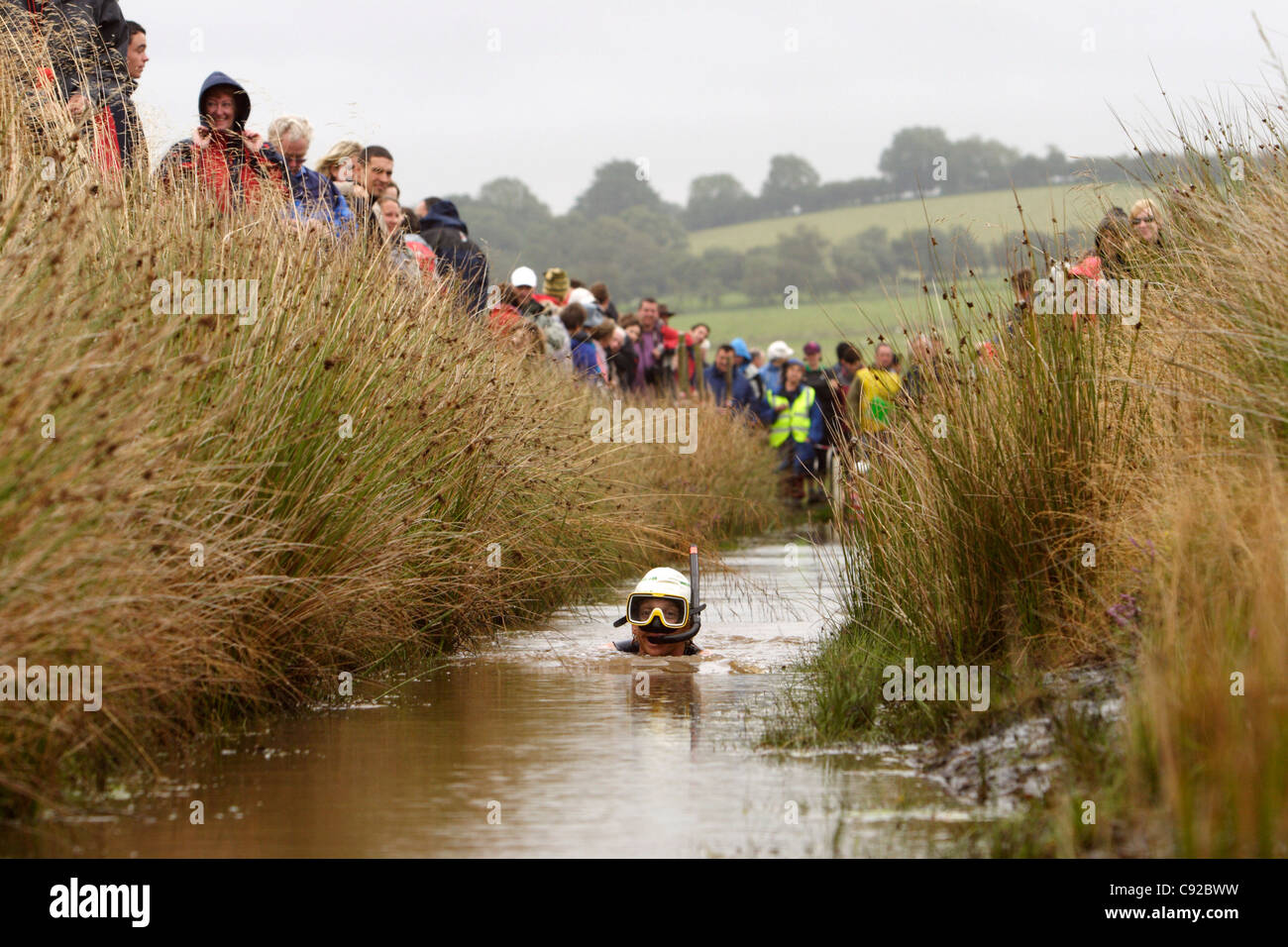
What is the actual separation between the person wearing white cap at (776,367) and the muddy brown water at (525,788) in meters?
18.3

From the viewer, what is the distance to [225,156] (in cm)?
1024

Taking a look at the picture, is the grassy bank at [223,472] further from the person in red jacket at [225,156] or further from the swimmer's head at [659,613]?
the swimmer's head at [659,613]

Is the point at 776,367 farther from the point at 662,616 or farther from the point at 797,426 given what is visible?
the point at 662,616

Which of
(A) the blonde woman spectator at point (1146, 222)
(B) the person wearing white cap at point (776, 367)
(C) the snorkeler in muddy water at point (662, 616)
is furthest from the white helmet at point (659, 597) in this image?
(B) the person wearing white cap at point (776, 367)

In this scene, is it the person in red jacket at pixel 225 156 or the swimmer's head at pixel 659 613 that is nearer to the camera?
the person in red jacket at pixel 225 156

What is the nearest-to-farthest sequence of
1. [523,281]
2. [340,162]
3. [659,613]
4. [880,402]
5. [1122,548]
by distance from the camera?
[1122,548]
[880,402]
[659,613]
[340,162]
[523,281]

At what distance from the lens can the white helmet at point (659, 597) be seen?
9742mm

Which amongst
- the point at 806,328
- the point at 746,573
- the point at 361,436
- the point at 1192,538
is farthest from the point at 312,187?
the point at 806,328

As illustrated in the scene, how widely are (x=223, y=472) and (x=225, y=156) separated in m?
3.88

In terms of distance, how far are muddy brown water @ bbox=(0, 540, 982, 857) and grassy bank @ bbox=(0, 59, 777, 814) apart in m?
0.28

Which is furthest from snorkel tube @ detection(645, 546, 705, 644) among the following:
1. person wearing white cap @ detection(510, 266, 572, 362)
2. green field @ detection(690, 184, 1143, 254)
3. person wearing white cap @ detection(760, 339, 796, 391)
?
green field @ detection(690, 184, 1143, 254)

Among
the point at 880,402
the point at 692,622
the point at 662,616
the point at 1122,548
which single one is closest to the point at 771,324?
the point at 692,622
